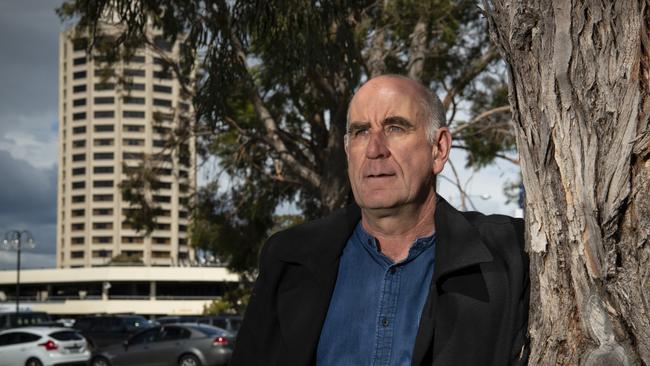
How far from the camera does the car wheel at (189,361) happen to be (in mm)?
18328

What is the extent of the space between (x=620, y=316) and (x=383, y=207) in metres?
0.88

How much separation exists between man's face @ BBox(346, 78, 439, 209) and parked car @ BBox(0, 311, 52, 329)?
1133 inches

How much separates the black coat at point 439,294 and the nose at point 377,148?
253 mm

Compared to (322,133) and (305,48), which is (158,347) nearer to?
(322,133)

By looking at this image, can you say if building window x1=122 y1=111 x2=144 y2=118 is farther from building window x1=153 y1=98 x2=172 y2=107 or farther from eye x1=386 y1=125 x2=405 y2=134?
eye x1=386 y1=125 x2=405 y2=134

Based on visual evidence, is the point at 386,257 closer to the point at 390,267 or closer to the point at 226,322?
the point at 390,267

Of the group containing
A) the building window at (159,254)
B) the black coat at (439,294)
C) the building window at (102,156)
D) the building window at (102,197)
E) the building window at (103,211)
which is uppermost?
the building window at (102,156)

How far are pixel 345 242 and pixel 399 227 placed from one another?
19 centimetres

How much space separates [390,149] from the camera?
8.45 ft

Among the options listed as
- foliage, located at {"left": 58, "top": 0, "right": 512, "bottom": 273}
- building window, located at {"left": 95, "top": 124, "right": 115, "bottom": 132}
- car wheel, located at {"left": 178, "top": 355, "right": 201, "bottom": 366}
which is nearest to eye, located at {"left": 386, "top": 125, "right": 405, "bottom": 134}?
foliage, located at {"left": 58, "top": 0, "right": 512, "bottom": 273}

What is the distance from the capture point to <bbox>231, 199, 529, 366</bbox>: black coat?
2266 mm

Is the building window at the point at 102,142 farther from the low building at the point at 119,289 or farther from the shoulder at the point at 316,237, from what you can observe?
the shoulder at the point at 316,237

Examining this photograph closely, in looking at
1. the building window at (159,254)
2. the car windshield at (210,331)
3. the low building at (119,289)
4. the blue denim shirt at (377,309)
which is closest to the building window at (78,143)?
the building window at (159,254)

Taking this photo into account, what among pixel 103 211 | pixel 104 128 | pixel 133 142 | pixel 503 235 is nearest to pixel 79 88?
pixel 104 128
